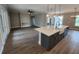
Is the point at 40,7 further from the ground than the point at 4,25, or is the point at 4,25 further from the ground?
the point at 40,7

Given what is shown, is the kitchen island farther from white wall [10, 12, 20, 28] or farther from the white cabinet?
white wall [10, 12, 20, 28]

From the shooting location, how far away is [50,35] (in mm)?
1085

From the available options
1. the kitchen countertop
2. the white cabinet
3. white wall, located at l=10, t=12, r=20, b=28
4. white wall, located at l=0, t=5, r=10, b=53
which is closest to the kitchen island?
the kitchen countertop

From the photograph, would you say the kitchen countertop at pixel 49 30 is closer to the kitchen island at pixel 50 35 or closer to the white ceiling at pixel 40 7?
the kitchen island at pixel 50 35

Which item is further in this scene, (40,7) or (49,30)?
(49,30)

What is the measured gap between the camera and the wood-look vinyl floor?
40.0 inches

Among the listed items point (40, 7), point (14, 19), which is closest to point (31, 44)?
point (14, 19)

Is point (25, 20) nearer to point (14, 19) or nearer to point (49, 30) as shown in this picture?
point (14, 19)

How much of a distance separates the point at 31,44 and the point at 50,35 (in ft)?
1.05

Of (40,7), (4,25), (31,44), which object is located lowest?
(31,44)

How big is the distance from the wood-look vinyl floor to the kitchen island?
0.06 metres

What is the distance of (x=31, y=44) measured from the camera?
111cm

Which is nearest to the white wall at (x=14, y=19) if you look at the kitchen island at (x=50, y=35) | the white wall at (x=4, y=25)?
the white wall at (x=4, y=25)
